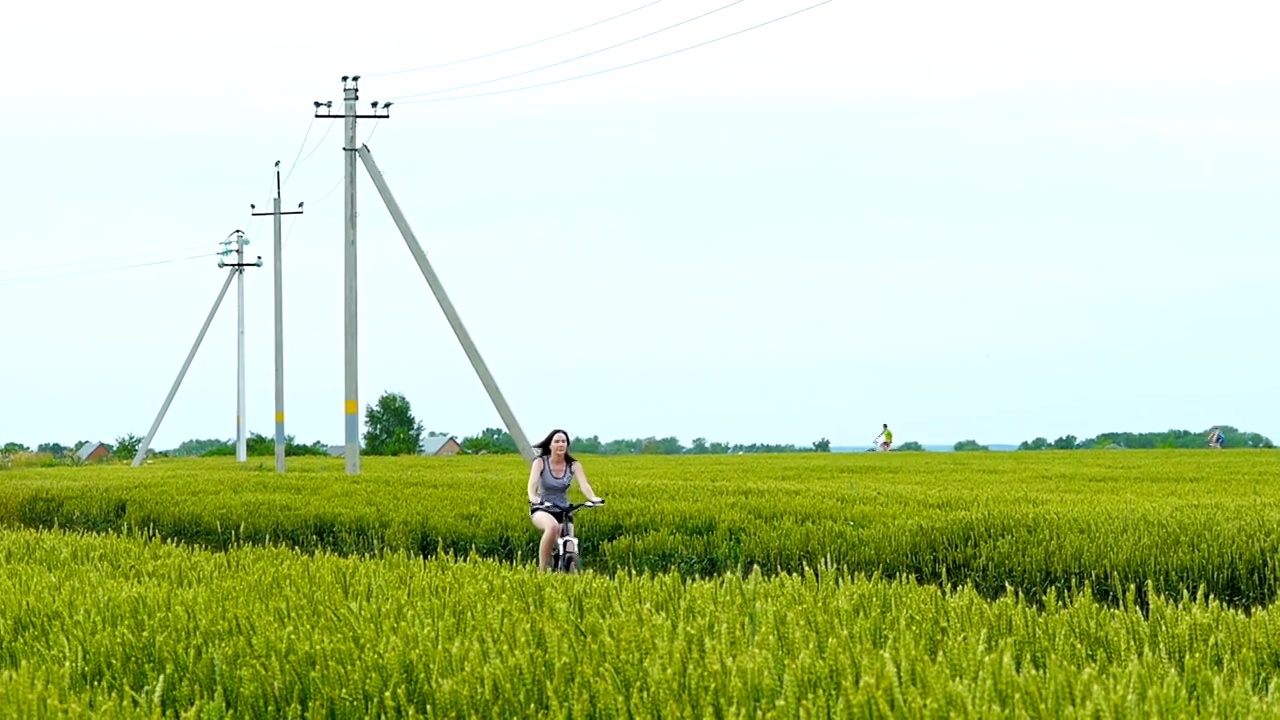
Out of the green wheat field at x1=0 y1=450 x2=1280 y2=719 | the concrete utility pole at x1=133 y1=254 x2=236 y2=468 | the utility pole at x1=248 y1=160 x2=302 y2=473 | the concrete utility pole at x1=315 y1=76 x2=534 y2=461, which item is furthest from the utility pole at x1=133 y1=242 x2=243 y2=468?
the green wheat field at x1=0 y1=450 x2=1280 y2=719

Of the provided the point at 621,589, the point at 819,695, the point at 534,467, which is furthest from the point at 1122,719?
the point at 534,467

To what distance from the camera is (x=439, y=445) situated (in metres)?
117

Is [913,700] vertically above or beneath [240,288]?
beneath

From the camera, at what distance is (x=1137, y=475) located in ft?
90.7

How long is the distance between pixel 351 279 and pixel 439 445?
290ft

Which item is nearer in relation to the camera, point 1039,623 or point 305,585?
point 1039,623

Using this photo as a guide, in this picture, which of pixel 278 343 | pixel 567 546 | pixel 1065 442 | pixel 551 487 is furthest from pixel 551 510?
pixel 1065 442

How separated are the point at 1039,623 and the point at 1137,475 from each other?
23.8 meters

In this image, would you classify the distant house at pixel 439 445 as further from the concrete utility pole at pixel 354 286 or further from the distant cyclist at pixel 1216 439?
the concrete utility pole at pixel 354 286

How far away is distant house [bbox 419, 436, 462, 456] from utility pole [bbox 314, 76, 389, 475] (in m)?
82.5

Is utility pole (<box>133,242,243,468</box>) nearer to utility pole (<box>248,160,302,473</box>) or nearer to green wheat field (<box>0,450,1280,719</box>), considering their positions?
utility pole (<box>248,160,302,473</box>)

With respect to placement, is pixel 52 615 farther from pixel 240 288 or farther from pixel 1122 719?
pixel 240 288

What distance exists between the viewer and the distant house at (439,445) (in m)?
116

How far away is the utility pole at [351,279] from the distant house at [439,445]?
82.5m
